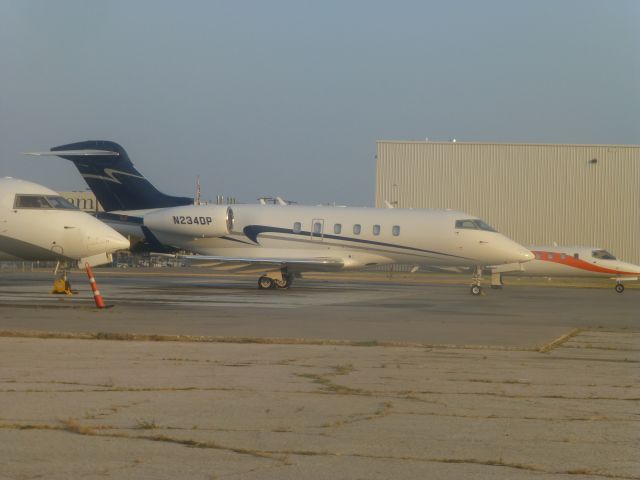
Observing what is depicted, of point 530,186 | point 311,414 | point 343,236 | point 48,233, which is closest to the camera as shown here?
point 311,414

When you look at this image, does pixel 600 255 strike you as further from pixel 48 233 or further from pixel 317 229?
pixel 48 233

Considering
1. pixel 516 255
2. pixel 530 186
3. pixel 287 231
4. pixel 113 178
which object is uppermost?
pixel 530 186

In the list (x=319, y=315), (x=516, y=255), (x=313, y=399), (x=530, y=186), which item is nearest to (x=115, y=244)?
(x=319, y=315)

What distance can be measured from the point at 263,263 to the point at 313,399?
22947 millimetres

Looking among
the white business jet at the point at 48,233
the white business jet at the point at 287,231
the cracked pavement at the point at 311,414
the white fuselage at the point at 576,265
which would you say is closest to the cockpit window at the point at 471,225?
the white business jet at the point at 287,231

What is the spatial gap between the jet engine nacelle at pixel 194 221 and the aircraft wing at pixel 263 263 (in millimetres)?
1114

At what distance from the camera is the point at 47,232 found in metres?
21.6

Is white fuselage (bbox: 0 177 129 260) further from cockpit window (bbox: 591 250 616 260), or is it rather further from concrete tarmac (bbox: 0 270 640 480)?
cockpit window (bbox: 591 250 616 260)

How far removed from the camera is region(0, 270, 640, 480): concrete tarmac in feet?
19.3

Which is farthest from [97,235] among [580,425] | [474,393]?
[580,425]

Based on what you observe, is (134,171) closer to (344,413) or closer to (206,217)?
(206,217)

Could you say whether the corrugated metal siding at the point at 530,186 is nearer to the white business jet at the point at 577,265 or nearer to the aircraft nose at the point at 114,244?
the white business jet at the point at 577,265

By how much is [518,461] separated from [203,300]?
704 inches

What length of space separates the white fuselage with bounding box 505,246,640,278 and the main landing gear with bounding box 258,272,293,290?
1159 cm
